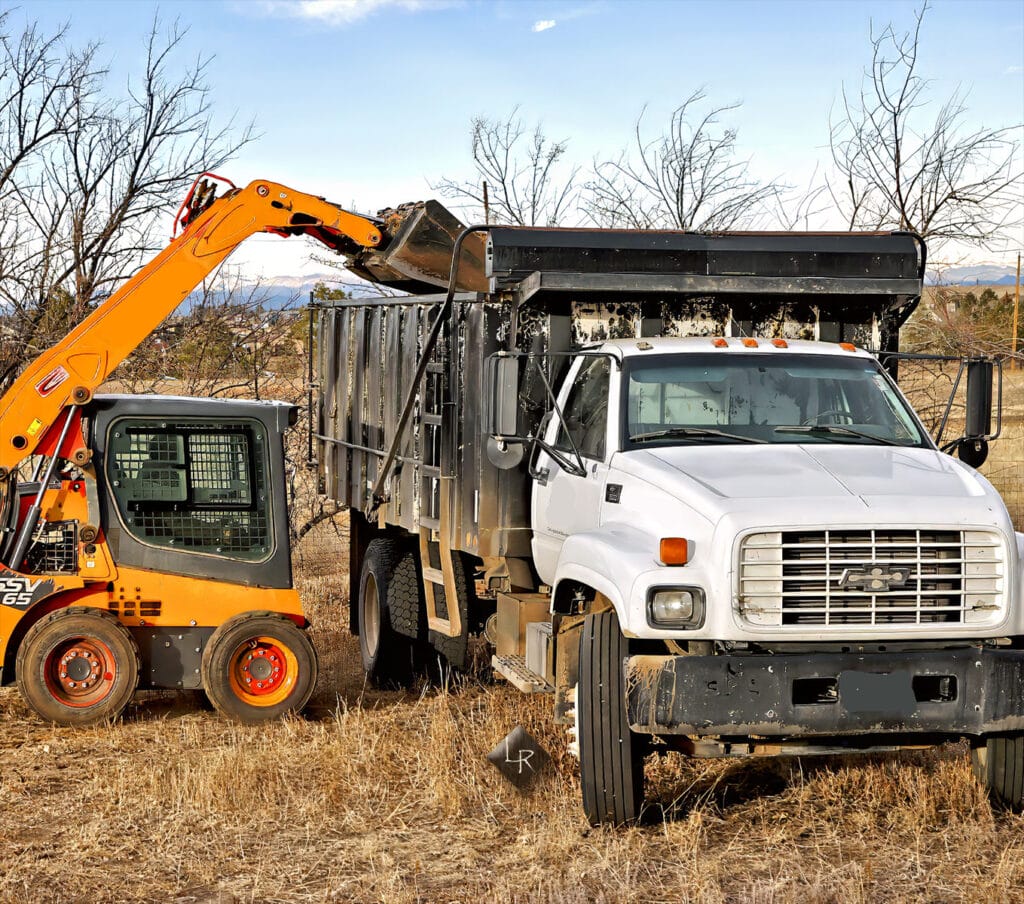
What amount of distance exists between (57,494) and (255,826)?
3.22m

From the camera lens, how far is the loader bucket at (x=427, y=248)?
1027 centimetres

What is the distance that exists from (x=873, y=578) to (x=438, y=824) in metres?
2.38

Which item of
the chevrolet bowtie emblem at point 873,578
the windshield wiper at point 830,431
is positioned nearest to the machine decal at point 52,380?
the windshield wiper at point 830,431

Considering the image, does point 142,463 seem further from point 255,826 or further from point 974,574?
point 974,574

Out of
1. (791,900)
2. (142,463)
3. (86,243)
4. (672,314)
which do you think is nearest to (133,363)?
(86,243)

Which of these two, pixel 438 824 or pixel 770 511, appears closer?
pixel 770 511

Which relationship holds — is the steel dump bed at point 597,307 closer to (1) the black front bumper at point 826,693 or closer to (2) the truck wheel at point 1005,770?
(1) the black front bumper at point 826,693

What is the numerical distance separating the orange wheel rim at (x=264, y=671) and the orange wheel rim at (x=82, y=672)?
0.77 m

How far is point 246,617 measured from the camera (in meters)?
9.23

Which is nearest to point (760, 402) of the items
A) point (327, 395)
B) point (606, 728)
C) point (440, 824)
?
point (606, 728)

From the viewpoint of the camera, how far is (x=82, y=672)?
8953 millimetres

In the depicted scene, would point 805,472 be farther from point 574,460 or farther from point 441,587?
point 441,587

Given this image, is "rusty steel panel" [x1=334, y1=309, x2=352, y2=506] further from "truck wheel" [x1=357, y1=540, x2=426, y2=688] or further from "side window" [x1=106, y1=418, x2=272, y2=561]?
"side window" [x1=106, y1=418, x2=272, y2=561]

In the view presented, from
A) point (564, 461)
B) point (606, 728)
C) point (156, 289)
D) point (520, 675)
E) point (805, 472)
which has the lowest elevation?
point (606, 728)
